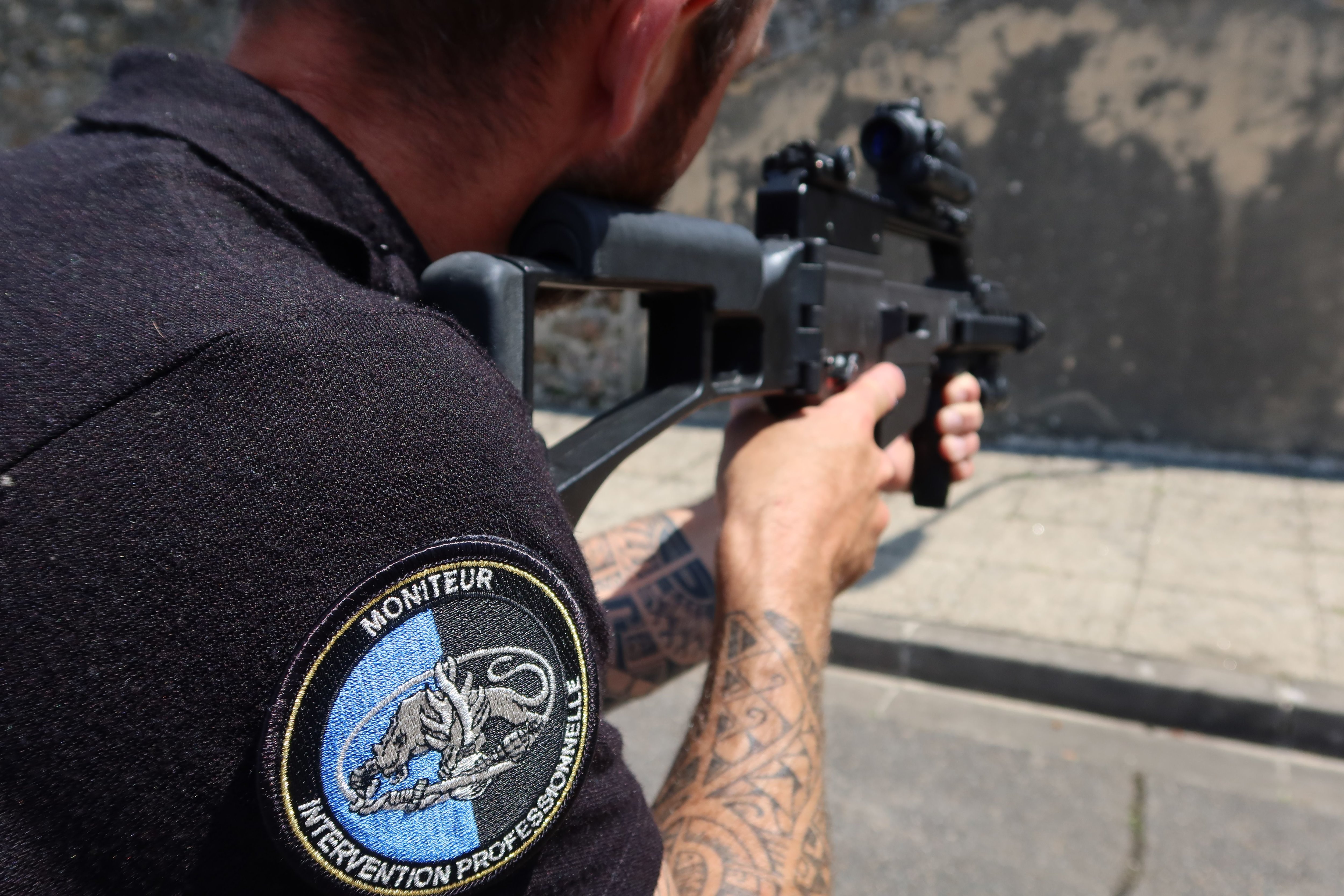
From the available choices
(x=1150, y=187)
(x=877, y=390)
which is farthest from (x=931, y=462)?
(x=1150, y=187)

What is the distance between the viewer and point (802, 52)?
6492 millimetres

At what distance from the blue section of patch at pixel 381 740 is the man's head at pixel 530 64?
0.52m

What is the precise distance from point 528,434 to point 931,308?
1709 millimetres

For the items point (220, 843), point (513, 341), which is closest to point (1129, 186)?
point (513, 341)

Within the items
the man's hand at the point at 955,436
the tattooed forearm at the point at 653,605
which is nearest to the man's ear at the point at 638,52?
the tattooed forearm at the point at 653,605

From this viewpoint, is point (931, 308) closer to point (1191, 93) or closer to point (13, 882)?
point (13, 882)

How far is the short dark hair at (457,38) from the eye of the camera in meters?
0.92

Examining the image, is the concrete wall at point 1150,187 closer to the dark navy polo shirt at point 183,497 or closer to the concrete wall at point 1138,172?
the concrete wall at point 1138,172

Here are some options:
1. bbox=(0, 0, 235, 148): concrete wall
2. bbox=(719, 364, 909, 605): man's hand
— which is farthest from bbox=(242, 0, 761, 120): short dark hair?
bbox=(0, 0, 235, 148): concrete wall

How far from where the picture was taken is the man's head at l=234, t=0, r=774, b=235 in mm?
928

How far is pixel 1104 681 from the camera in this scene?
3.40m

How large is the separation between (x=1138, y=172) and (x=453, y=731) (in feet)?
20.0

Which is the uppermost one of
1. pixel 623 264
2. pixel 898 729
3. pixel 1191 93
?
pixel 1191 93

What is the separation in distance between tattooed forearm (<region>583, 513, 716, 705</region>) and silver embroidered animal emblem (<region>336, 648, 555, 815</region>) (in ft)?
3.20
